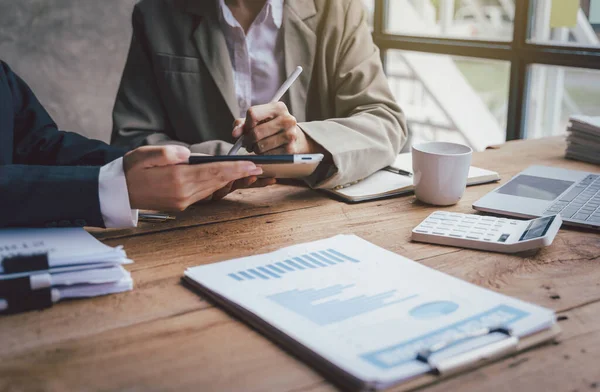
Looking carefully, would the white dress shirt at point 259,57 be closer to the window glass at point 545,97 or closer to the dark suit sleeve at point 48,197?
the dark suit sleeve at point 48,197

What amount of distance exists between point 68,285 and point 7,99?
784 millimetres

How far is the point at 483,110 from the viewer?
418 cm

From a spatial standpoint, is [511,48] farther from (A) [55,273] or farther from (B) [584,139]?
(A) [55,273]

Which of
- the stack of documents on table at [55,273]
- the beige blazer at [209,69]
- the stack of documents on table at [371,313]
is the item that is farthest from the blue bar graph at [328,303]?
the beige blazer at [209,69]

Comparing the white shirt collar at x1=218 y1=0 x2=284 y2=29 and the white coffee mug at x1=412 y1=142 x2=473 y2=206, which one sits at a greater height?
the white shirt collar at x1=218 y1=0 x2=284 y2=29

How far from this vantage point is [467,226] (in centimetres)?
100

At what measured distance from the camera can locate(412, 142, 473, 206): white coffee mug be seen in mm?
1140

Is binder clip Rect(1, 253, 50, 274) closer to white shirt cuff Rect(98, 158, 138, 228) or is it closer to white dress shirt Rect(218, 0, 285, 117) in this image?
white shirt cuff Rect(98, 158, 138, 228)

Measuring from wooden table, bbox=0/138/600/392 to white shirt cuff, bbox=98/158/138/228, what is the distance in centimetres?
4

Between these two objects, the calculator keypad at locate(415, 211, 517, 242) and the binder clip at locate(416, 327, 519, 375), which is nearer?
the binder clip at locate(416, 327, 519, 375)

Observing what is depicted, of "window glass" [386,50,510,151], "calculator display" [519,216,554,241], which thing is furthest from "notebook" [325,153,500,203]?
"window glass" [386,50,510,151]

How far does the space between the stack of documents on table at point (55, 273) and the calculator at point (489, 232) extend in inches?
18.9

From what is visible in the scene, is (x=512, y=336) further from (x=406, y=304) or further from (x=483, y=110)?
(x=483, y=110)

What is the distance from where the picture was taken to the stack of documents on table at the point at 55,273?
0.73 meters
